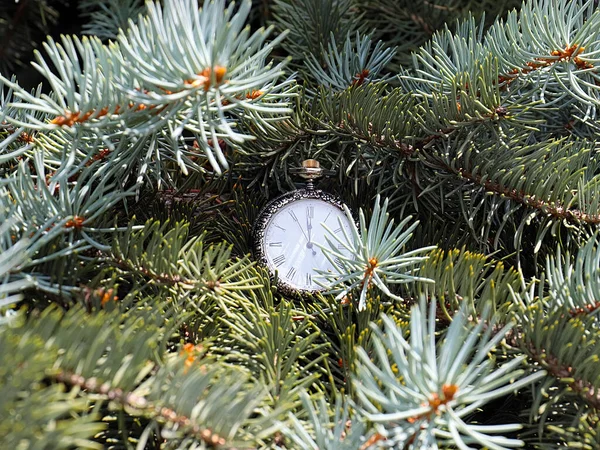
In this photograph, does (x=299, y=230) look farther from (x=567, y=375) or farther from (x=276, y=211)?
(x=567, y=375)

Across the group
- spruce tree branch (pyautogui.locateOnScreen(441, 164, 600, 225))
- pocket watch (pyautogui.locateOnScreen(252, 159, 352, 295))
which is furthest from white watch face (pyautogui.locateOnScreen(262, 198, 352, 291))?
spruce tree branch (pyautogui.locateOnScreen(441, 164, 600, 225))

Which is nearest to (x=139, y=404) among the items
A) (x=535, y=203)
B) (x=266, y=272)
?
(x=266, y=272)

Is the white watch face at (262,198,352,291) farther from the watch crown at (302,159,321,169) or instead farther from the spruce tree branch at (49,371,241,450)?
the spruce tree branch at (49,371,241,450)

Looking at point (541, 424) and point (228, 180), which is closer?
point (541, 424)

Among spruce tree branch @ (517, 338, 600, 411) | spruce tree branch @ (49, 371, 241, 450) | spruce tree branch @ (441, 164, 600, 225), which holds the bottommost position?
spruce tree branch @ (49, 371, 241, 450)

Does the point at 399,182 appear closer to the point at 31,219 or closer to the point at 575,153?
the point at 575,153

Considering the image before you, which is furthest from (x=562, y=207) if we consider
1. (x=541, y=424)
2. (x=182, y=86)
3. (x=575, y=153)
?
(x=182, y=86)

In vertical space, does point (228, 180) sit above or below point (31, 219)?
above
